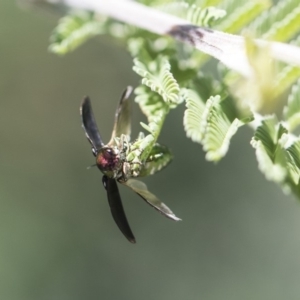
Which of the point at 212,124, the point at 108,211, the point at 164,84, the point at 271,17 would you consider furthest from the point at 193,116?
the point at 108,211

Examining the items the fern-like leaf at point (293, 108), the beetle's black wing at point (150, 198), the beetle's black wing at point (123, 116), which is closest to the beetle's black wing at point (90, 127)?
the beetle's black wing at point (123, 116)

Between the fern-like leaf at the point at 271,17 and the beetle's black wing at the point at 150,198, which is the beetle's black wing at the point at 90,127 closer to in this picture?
the beetle's black wing at the point at 150,198

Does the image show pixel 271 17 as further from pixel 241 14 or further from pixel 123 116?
pixel 123 116

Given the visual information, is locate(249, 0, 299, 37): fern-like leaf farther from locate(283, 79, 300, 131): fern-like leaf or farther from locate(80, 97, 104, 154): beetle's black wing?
locate(80, 97, 104, 154): beetle's black wing

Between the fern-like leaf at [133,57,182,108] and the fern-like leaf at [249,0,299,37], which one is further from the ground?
the fern-like leaf at [249,0,299,37]

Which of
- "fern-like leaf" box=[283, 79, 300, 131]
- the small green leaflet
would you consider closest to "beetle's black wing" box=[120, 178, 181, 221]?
the small green leaflet

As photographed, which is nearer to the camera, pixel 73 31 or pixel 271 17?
pixel 271 17
